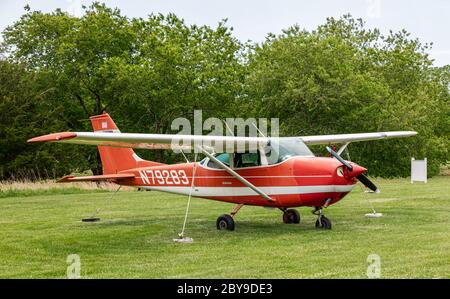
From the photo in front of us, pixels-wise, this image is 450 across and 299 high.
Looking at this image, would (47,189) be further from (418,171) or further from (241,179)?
(418,171)

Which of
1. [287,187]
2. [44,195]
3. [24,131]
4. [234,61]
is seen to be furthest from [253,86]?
[287,187]

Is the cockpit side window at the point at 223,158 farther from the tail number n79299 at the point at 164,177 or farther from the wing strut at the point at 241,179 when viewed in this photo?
the tail number n79299 at the point at 164,177

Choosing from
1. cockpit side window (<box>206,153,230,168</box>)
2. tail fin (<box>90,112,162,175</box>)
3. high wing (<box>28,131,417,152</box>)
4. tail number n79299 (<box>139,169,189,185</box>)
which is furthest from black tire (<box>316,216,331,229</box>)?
tail fin (<box>90,112,162,175</box>)

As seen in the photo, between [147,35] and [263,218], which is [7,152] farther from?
[263,218]

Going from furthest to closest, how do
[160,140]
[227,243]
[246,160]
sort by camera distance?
[246,160] < [160,140] < [227,243]

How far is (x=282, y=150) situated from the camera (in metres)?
14.0

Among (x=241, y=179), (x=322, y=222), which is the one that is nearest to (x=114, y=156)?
(x=241, y=179)

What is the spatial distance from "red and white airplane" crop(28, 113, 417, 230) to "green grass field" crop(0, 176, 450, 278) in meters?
0.76

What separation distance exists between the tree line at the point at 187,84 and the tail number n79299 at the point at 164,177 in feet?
72.3

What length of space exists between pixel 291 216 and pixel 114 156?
202 inches

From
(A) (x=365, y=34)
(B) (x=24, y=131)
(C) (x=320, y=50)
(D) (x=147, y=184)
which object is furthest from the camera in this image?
(A) (x=365, y=34)

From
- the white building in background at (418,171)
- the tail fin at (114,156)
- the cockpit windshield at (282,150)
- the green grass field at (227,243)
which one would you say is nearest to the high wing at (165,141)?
the cockpit windshield at (282,150)

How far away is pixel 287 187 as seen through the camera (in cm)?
1370

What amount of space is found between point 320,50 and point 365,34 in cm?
1557
